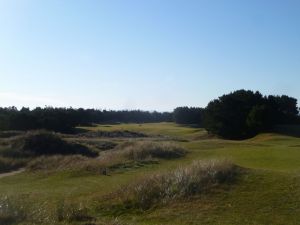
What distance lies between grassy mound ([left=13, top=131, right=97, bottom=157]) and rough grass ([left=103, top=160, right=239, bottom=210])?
28.6 meters

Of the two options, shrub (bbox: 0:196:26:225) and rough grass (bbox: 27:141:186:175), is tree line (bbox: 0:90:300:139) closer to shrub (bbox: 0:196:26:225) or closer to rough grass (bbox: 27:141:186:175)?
rough grass (bbox: 27:141:186:175)

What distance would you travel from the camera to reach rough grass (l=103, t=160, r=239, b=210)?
18625 mm

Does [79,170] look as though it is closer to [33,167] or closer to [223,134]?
[33,167]

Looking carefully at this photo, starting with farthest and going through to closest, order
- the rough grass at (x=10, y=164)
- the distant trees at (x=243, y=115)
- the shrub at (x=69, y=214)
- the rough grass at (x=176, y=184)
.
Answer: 1. the distant trees at (x=243, y=115)
2. the rough grass at (x=10, y=164)
3. the rough grass at (x=176, y=184)
4. the shrub at (x=69, y=214)

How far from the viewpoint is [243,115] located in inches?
3019

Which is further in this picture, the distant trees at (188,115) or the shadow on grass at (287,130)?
the distant trees at (188,115)

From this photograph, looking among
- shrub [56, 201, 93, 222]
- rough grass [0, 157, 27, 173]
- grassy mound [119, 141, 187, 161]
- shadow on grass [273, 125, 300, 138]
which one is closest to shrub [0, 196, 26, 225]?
shrub [56, 201, 93, 222]

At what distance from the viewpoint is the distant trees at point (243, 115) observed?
237 ft

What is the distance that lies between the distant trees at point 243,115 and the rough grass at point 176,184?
52.3 meters

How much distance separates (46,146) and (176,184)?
32.6 metres

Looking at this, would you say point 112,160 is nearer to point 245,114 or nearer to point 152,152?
point 152,152

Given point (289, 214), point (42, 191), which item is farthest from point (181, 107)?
point (289, 214)

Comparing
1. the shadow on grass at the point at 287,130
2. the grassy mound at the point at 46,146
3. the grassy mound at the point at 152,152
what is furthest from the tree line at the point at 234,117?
the grassy mound at the point at 152,152

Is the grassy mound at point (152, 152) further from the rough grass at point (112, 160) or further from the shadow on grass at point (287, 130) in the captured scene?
the shadow on grass at point (287, 130)
